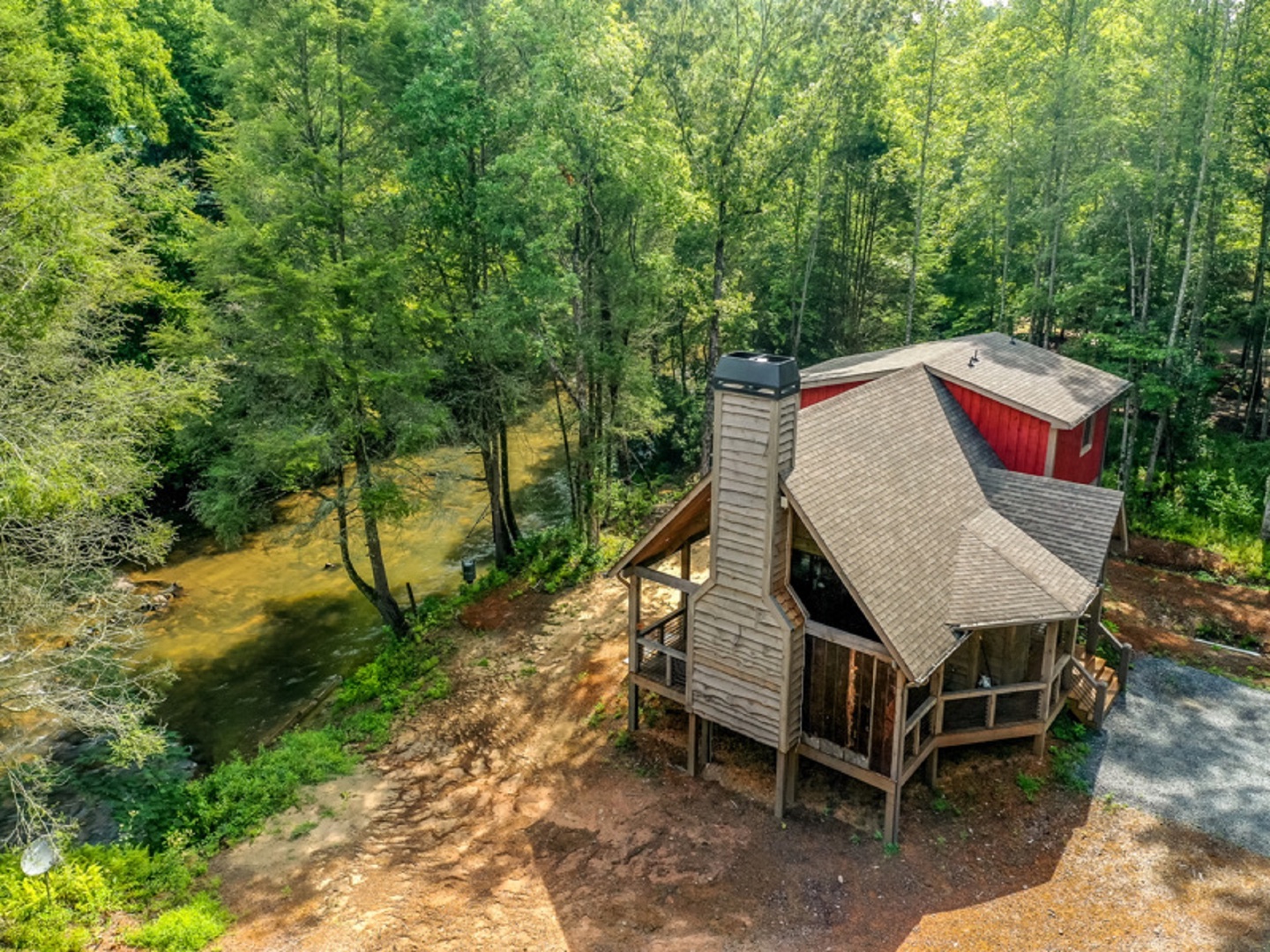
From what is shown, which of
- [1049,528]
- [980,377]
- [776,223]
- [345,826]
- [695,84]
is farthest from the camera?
[776,223]

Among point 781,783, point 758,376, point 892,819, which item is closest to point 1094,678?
point 892,819

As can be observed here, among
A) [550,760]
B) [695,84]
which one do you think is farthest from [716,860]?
[695,84]

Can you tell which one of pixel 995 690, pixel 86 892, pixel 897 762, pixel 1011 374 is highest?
pixel 1011 374

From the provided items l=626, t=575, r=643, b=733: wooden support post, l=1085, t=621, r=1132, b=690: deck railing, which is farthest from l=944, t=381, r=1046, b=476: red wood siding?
l=626, t=575, r=643, b=733: wooden support post

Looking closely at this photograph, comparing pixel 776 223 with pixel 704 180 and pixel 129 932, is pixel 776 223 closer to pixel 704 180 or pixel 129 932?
pixel 704 180

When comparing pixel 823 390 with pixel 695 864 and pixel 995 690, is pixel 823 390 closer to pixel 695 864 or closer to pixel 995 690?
pixel 995 690

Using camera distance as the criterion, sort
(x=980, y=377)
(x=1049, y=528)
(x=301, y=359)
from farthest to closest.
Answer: (x=980, y=377)
(x=301, y=359)
(x=1049, y=528)

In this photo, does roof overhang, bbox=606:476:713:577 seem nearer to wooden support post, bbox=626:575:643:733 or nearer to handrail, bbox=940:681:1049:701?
wooden support post, bbox=626:575:643:733
